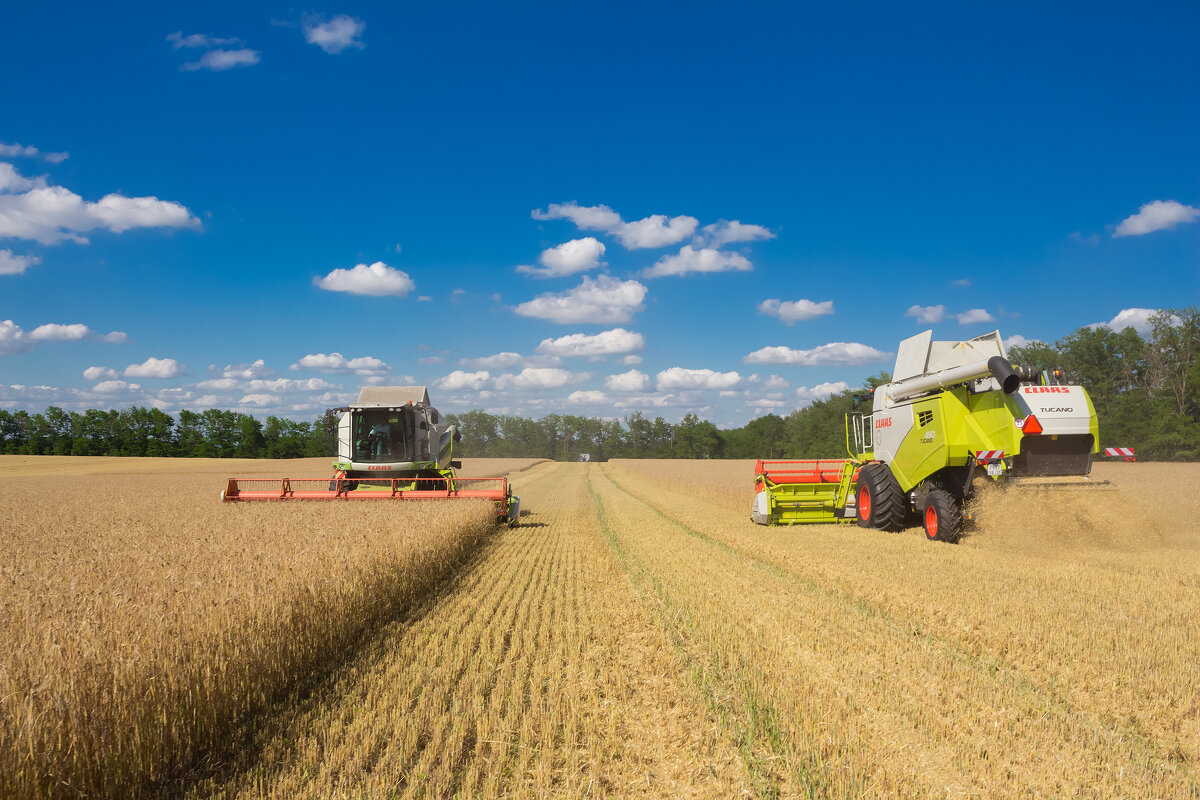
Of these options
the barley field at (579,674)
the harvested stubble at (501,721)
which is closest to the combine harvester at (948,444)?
the barley field at (579,674)

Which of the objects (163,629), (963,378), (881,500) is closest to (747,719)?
(163,629)

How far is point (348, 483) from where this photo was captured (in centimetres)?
1595

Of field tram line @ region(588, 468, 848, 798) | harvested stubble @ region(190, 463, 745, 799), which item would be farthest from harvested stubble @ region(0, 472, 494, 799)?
field tram line @ region(588, 468, 848, 798)

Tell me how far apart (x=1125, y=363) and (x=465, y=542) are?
193 ft

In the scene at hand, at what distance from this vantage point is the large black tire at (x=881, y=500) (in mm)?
11289

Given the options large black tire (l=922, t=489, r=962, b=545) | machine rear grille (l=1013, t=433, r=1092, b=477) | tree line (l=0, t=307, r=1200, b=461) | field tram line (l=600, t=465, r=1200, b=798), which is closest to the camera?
field tram line (l=600, t=465, r=1200, b=798)

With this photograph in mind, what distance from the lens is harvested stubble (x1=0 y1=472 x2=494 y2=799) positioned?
2846 mm

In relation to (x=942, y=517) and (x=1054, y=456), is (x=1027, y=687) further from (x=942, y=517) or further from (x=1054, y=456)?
(x=1054, y=456)

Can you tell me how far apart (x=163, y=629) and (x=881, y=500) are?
11.0 metres

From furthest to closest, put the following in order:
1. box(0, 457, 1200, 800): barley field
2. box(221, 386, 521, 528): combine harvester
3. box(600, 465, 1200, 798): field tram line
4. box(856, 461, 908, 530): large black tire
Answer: box(221, 386, 521, 528): combine harvester, box(856, 461, 908, 530): large black tire, box(600, 465, 1200, 798): field tram line, box(0, 457, 1200, 800): barley field

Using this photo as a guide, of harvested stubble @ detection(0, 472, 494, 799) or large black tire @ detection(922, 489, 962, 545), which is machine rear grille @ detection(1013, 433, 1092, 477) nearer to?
large black tire @ detection(922, 489, 962, 545)

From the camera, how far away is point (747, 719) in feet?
12.7

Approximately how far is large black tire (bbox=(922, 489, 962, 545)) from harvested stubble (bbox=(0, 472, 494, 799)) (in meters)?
7.62

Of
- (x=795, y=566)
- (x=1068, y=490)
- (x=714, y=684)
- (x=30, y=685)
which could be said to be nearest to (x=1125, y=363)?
(x=1068, y=490)
